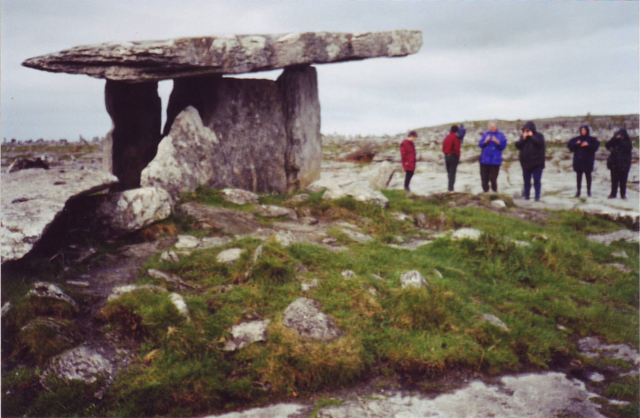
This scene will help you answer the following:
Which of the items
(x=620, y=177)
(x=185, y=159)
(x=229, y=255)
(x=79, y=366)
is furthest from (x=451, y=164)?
(x=79, y=366)

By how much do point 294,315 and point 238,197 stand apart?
17.9ft

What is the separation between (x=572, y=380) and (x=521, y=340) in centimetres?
74

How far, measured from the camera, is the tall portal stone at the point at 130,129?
13367 mm

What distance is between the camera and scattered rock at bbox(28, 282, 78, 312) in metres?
6.21

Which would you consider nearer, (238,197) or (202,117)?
(238,197)

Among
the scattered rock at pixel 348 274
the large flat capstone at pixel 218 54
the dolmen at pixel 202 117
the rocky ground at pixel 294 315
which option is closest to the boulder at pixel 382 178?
the dolmen at pixel 202 117

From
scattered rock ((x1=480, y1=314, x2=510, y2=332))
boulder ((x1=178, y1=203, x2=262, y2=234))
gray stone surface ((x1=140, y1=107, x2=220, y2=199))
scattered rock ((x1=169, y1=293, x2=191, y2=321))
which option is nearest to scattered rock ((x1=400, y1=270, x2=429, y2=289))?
scattered rock ((x1=480, y1=314, x2=510, y2=332))

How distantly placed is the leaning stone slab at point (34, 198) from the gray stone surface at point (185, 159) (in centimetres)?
160

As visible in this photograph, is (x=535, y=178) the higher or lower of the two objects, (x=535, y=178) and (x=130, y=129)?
the lower

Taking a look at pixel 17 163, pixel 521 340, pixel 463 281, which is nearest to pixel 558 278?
pixel 463 281

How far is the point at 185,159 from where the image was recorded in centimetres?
1153

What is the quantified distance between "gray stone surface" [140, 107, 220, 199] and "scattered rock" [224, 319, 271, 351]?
5.44 meters

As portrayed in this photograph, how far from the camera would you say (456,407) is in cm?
502

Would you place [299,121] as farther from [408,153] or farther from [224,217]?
[224,217]
